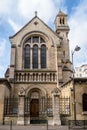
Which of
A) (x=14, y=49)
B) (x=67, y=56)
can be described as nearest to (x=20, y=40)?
(x=14, y=49)

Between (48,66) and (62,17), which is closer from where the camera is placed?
(48,66)

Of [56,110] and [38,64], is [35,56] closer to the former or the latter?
[38,64]

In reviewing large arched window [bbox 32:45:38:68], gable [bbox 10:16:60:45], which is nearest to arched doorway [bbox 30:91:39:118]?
large arched window [bbox 32:45:38:68]

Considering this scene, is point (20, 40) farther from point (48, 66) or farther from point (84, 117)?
point (84, 117)

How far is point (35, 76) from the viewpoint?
37969 millimetres

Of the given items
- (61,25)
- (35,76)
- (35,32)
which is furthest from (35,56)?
(61,25)

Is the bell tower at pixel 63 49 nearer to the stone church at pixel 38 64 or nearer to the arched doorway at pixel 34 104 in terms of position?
the stone church at pixel 38 64

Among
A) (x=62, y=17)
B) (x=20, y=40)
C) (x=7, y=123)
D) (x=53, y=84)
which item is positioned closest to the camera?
(x=7, y=123)

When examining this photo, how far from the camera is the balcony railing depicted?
1485 inches

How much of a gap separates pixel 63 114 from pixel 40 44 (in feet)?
55.4

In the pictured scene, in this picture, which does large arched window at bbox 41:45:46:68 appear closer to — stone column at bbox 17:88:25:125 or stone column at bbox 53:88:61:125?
stone column at bbox 53:88:61:125

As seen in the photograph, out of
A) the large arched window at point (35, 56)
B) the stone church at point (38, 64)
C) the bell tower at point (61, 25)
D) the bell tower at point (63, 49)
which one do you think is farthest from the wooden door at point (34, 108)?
the bell tower at point (61, 25)

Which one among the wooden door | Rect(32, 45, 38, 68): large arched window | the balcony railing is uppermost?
Rect(32, 45, 38, 68): large arched window

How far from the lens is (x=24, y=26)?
1638 inches
